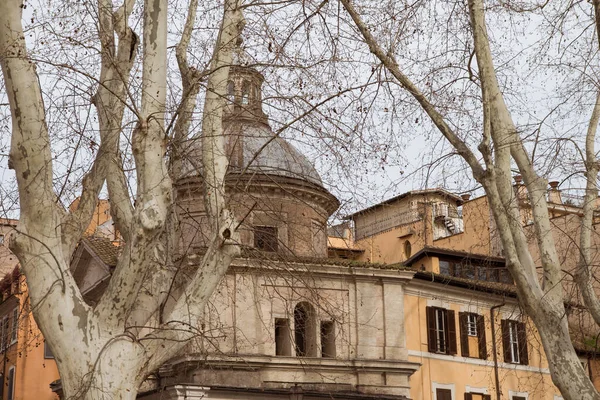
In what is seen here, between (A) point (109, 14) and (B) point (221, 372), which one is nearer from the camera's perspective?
(A) point (109, 14)

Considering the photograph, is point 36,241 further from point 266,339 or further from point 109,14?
point 266,339

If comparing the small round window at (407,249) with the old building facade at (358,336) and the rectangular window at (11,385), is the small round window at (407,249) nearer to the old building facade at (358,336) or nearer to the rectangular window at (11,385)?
the old building facade at (358,336)

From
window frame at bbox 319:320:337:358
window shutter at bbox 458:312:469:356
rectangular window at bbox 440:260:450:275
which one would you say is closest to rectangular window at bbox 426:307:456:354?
window shutter at bbox 458:312:469:356

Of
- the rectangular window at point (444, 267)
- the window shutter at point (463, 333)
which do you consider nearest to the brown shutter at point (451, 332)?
the window shutter at point (463, 333)

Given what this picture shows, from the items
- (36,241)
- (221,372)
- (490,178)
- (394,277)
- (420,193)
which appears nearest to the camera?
(36,241)

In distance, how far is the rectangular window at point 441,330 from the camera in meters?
32.0

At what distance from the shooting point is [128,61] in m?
9.75

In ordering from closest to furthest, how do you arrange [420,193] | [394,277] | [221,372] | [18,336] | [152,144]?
[152,144], [420,193], [221,372], [394,277], [18,336]

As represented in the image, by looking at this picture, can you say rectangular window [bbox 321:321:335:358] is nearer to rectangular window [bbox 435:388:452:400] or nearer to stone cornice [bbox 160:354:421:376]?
stone cornice [bbox 160:354:421:376]

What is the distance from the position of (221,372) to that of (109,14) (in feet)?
63.6

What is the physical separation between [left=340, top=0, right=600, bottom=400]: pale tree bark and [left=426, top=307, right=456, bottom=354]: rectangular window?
21.1m

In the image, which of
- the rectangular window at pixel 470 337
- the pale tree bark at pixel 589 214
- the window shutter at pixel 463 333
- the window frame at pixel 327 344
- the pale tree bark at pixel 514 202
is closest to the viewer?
the pale tree bark at pixel 514 202

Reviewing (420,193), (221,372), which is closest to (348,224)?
(420,193)

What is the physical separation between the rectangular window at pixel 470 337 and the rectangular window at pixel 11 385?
60.0 feet
